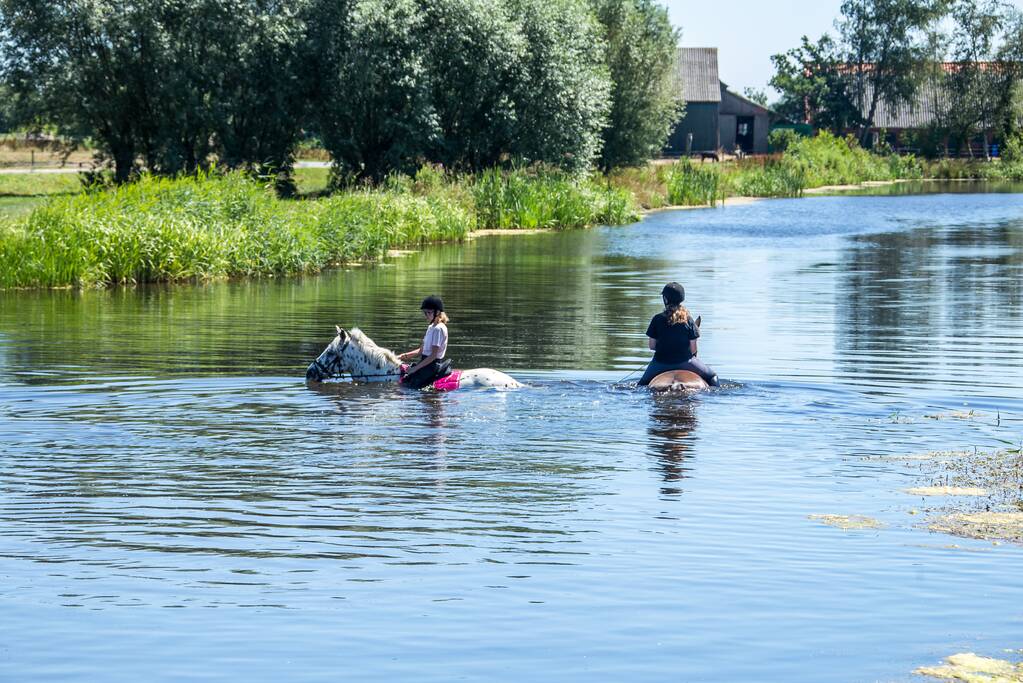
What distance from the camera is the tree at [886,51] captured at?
125938mm

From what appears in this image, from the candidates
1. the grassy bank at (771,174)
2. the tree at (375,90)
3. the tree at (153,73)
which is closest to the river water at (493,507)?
the tree at (153,73)

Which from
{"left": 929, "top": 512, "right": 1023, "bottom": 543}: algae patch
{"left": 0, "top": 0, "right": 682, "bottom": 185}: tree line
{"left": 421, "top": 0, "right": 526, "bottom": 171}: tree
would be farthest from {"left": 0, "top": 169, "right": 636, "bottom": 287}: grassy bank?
{"left": 929, "top": 512, "right": 1023, "bottom": 543}: algae patch

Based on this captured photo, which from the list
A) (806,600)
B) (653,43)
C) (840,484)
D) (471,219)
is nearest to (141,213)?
(471,219)

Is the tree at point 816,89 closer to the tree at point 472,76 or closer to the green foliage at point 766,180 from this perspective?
the green foliage at point 766,180

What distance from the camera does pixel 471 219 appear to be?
53.4 m

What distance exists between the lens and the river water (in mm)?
8609

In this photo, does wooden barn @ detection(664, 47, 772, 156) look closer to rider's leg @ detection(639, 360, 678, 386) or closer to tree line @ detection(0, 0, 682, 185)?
tree line @ detection(0, 0, 682, 185)

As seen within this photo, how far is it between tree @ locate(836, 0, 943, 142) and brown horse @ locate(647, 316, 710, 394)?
11348 centimetres

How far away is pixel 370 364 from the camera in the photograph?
19250mm

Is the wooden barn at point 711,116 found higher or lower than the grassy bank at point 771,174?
higher

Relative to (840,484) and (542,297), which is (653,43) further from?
(840,484)

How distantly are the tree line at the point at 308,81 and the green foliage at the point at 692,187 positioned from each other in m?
10.7

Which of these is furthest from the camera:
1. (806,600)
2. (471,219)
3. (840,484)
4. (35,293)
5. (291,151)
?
(291,151)

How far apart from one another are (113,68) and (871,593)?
4992cm
